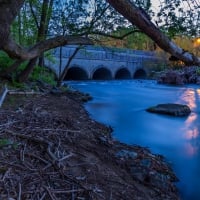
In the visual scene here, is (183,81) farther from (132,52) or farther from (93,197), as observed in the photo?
(93,197)

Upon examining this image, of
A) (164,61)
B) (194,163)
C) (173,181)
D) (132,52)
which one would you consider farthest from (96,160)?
(164,61)

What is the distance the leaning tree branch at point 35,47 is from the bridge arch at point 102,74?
106ft

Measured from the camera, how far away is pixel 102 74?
124ft

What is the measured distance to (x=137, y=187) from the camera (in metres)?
4.52

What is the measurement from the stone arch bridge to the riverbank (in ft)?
70.0

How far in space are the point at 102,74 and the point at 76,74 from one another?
185 inches

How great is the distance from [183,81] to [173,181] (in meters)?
28.6

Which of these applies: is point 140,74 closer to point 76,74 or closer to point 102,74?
point 102,74

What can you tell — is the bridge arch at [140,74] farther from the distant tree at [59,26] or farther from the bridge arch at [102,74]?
the distant tree at [59,26]

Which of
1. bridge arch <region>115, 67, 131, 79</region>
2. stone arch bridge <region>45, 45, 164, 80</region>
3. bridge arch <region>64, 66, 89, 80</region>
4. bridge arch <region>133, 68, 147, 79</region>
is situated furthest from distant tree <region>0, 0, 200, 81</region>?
bridge arch <region>133, 68, 147, 79</region>

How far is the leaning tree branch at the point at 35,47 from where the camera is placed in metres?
2.83

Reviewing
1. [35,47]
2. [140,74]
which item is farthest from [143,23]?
[140,74]

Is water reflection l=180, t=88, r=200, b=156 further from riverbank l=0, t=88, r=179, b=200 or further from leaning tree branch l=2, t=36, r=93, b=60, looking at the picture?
leaning tree branch l=2, t=36, r=93, b=60

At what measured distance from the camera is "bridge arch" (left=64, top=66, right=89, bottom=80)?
32875mm
